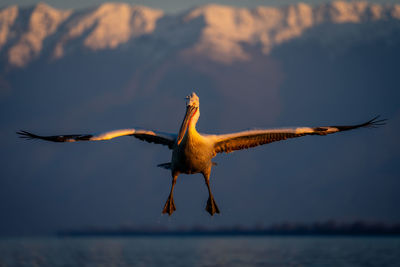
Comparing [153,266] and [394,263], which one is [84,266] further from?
[394,263]

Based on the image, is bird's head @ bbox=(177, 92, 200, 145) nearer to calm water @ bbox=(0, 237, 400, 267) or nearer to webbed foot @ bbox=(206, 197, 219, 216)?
webbed foot @ bbox=(206, 197, 219, 216)

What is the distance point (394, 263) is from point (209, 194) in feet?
93.0

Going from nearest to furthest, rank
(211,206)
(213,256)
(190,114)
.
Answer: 1. (190,114)
2. (211,206)
3. (213,256)

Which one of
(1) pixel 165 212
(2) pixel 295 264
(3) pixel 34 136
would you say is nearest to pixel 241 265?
(2) pixel 295 264

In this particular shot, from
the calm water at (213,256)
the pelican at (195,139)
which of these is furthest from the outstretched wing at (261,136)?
the calm water at (213,256)

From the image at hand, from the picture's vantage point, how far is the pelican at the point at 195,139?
46.1ft

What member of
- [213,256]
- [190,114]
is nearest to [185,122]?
[190,114]

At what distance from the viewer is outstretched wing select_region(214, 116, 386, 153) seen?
15.2 metres

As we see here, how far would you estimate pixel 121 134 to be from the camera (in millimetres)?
14695

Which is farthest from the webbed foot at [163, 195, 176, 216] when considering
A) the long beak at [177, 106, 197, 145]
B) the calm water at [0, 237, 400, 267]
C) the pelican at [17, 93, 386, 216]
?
the calm water at [0, 237, 400, 267]

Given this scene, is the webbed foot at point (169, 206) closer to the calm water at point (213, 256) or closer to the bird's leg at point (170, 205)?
the bird's leg at point (170, 205)

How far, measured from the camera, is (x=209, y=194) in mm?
15641

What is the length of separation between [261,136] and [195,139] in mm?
2284

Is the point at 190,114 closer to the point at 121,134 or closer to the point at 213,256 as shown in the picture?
the point at 121,134
